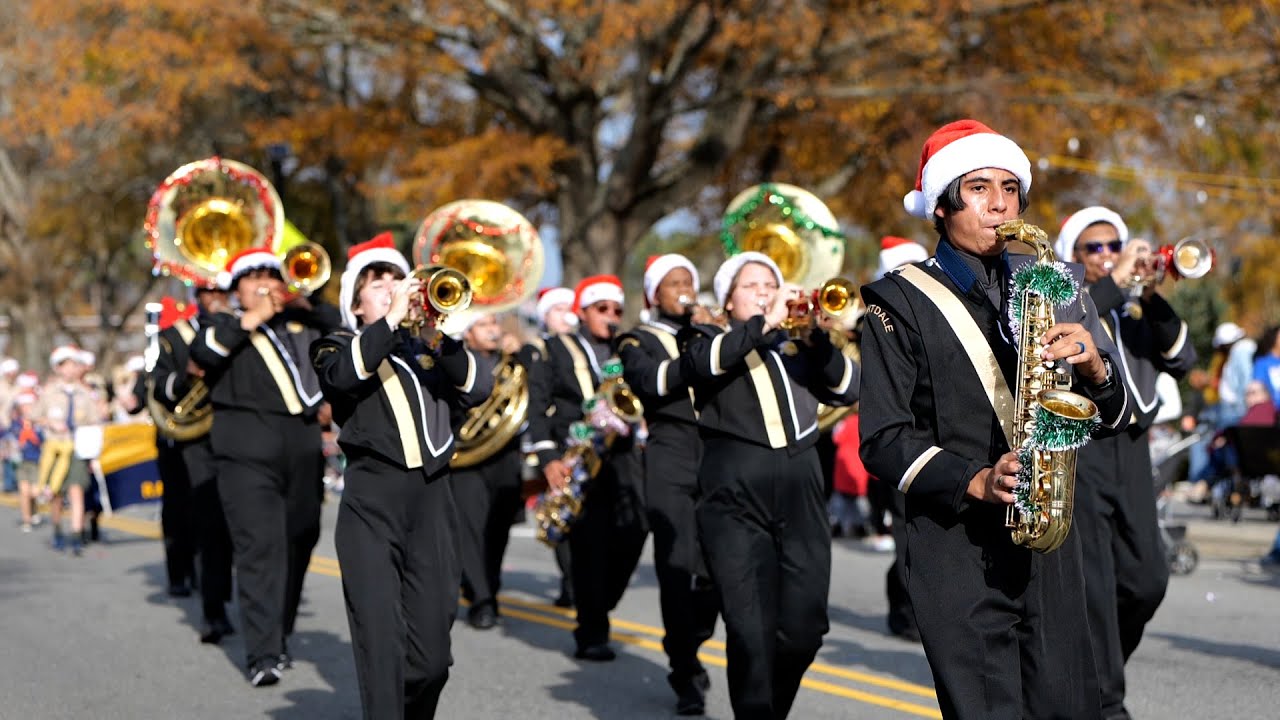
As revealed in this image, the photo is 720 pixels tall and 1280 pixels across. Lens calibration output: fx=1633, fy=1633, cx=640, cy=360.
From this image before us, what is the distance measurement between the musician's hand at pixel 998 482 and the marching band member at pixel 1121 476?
7.70 ft

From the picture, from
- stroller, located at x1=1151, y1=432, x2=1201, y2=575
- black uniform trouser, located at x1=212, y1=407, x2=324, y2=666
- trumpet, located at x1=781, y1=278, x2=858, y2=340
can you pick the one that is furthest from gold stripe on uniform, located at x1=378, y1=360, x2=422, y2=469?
stroller, located at x1=1151, y1=432, x2=1201, y2=575

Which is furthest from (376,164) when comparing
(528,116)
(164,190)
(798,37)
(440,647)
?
(440,647)

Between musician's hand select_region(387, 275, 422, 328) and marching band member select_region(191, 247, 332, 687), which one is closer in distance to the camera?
musician's hand select_region(387, 275, 422, 328)

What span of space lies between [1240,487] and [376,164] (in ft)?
43.2

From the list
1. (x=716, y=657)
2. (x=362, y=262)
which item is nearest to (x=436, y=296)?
(x=362, y=262)

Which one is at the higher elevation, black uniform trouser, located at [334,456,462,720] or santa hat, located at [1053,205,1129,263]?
santa hat, located at [1053,205,1129,263]

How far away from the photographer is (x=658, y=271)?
7.96 meters

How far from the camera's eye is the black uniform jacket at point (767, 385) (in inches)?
252

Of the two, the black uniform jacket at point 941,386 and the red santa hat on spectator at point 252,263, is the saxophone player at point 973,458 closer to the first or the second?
the black uniform jacket at point 941,386

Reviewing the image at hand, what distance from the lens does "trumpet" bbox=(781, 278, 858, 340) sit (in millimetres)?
6109

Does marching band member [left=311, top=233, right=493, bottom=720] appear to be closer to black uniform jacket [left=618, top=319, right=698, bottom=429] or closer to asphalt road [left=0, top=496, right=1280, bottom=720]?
black uniform jacket [left=618, top=319, right=698, bottom=429]

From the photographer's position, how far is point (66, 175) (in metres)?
35.5

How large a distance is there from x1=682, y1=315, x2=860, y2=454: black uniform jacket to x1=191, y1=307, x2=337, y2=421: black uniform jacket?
9.14 feet

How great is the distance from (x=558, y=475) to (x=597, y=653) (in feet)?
3.99
